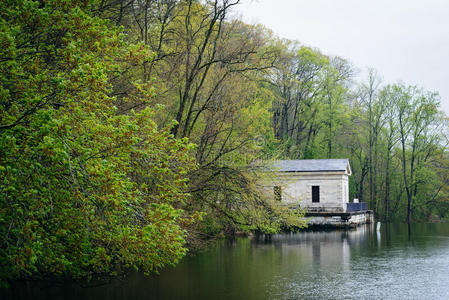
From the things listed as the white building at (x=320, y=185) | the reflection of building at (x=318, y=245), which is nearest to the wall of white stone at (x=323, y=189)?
the white building at (x=320, y=185)

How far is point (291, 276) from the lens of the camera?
17078mm

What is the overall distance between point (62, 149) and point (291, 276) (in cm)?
1175

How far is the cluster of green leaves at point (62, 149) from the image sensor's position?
768 centimetres

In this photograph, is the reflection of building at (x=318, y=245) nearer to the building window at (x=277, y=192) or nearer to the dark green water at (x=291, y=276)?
the dark green water at (x=291, y=276)

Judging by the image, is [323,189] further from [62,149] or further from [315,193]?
[62,149]

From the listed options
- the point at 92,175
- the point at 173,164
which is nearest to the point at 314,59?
the point at 173,164

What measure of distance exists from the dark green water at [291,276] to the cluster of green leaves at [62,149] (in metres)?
3.88

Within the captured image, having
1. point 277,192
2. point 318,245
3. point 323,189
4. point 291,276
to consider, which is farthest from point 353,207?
point 291,276

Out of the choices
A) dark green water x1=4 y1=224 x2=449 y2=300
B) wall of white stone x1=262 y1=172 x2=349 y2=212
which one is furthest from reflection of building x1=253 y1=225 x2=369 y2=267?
wall of white stone x1=262 y1=172 x2=349 y2=212

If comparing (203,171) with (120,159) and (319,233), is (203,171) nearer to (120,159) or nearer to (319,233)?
(120,159)

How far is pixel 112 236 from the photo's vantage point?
8.76 meters

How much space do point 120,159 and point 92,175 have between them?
1.06 meters

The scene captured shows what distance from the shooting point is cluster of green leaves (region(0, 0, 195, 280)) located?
7.68 m

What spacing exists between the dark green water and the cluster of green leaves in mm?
3877
